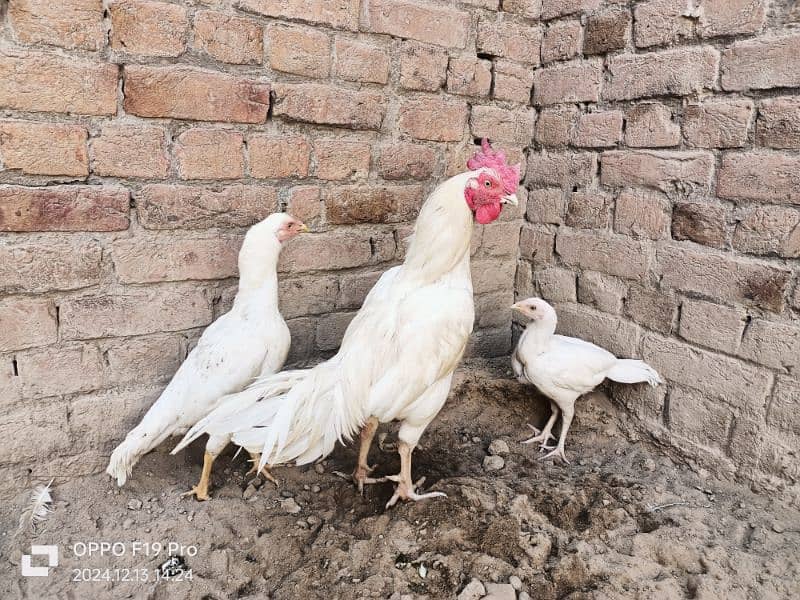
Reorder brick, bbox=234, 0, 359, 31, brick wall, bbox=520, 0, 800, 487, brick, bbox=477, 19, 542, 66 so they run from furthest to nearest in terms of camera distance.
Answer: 1. brick, bbox=477, 19, 542, 66
2. brick, bbox=234, 0, 359, 31
3. brick wall, bbox=520, 0, 800, 487

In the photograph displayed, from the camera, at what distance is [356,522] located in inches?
86.5

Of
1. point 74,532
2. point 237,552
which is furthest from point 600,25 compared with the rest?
point 74,532

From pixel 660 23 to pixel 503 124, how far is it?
0.87 meters

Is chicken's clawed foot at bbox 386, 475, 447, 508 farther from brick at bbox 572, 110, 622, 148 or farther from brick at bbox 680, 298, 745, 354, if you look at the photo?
brick at bbox 572, 110, 622, 148

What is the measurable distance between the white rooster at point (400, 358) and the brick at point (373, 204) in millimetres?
616

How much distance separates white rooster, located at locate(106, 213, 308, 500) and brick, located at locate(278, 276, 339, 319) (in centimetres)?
29

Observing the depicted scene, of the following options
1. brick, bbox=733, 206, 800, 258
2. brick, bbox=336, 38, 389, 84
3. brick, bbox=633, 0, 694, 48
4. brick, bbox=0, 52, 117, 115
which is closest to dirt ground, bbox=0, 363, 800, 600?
brick, bbox=733, 206, 800, 258

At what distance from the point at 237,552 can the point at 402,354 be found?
0.96m

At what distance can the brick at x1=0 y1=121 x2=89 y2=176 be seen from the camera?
1897 mm

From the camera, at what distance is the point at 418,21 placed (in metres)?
2.61

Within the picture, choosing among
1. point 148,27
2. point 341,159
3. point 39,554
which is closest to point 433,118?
point 341,159

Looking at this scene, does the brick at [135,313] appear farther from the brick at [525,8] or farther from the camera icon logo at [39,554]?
the brick at [525,8]

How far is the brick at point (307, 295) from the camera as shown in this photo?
261cm

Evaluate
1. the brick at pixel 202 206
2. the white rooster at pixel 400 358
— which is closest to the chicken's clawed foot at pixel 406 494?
the white rooster at pixel 400 358
